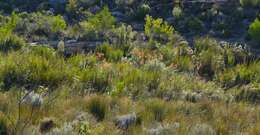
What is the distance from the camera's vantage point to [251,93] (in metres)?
10.5

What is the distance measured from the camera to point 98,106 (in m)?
7.92

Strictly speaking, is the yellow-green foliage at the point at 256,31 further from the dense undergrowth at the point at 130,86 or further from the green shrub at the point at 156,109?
the green shrub at the point at 156,109

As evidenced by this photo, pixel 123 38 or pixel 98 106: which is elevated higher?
pixel 98 106

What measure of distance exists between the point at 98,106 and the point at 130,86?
76.6 inches

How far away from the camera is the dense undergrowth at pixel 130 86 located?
6.96 m

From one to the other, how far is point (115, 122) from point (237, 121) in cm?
161

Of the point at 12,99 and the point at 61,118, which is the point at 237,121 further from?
the point at 12,99

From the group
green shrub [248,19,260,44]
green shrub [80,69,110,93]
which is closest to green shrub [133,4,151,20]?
green shrub [248,19,260,44]

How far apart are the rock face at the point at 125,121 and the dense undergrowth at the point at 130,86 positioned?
13 mm

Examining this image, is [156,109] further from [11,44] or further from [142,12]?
[142,12]

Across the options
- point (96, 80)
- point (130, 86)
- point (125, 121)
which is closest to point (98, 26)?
point (96, 80)

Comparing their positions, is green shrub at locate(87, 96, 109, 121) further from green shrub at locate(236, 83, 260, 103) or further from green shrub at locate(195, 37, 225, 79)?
green shrub at locate(195, 37, 225, 79)

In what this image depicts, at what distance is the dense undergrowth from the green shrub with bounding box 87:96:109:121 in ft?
0.04

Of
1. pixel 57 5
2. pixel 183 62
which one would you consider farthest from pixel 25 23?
pixel 183 62
